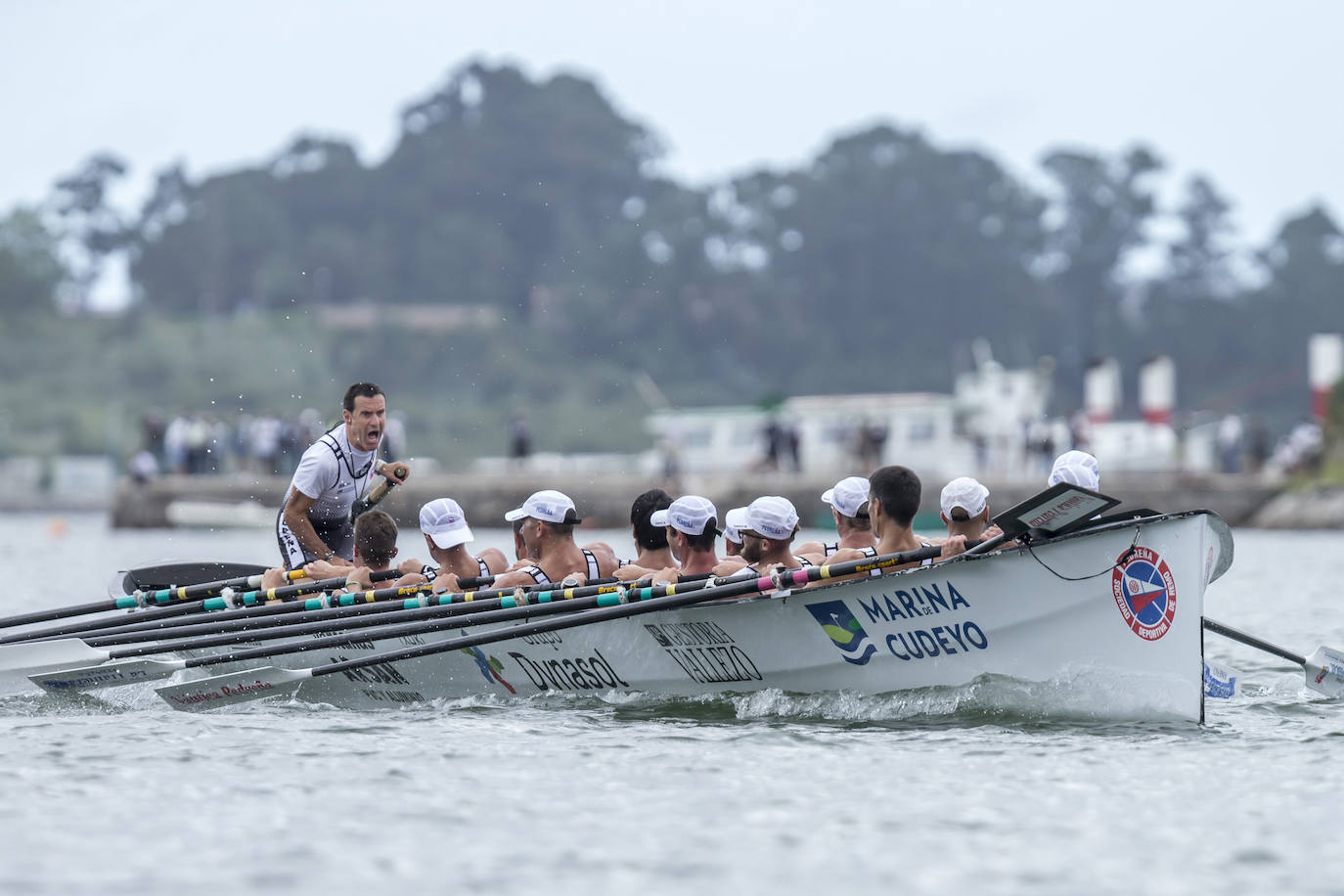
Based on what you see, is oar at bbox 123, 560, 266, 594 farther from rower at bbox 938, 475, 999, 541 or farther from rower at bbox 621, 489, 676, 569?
rower at bbox 938, 475, 999, 541

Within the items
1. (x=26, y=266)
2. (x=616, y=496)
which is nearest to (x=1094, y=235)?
(x=26, y=266)

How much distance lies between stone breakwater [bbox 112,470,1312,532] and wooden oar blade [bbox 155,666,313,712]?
989 inches

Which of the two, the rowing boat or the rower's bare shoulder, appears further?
the rower's bare shoulder

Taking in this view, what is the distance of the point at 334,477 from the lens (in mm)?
12234

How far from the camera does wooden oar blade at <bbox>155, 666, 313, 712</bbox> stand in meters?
11.3

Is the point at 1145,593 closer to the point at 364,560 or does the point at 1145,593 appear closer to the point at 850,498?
the point at 850,498

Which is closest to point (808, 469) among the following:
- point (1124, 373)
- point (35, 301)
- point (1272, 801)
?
point (1272, 801)

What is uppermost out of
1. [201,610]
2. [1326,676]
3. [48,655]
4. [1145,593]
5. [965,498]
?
[965,498]

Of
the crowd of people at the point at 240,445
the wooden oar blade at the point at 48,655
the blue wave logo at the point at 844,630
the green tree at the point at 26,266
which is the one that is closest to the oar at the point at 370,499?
the wooden oar blade at the point at 48,655

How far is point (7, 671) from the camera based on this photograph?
39.7 feet

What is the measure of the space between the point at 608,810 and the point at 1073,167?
102260 millimetres

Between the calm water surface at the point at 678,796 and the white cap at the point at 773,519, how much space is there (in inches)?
39.1

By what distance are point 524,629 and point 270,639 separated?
1941 mm

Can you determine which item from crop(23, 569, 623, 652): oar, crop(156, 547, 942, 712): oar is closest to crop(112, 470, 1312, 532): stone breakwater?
crop(23, 569, 623, 652): oar
